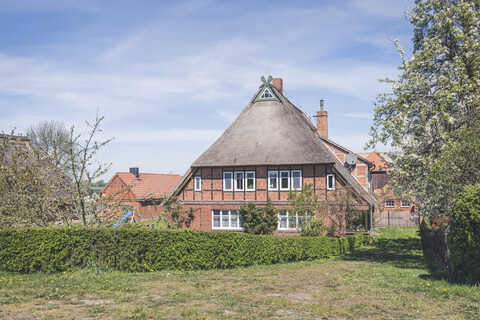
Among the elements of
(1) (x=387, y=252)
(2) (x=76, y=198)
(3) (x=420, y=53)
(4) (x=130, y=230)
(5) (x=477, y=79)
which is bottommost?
(1) (x=387, y=252)

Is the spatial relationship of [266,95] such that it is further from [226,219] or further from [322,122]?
[226,219]

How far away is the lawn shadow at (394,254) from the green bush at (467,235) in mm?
5887

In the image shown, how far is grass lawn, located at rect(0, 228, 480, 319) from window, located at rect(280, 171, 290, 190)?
52.5 ft

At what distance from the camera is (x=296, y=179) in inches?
1206

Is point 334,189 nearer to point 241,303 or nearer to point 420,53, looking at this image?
point 420,53

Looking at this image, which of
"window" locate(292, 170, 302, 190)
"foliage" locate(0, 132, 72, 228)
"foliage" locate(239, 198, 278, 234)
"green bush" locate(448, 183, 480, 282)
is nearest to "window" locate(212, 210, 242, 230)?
"foliage" locate(239, 198, 278, 234)

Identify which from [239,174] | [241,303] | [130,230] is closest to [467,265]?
[241,303]

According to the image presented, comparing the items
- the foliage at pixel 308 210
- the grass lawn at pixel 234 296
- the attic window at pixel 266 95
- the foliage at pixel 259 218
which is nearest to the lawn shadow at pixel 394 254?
the foliage at pixel 308 210

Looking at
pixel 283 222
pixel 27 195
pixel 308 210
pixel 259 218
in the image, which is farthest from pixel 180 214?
pixel 27 195

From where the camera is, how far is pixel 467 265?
35.6 feet

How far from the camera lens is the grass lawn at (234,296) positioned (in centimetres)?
880

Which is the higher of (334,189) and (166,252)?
(334,189)

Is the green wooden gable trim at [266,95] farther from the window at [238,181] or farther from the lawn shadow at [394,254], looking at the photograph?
the lawn shadow at [394,254]

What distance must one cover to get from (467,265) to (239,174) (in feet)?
72.3
